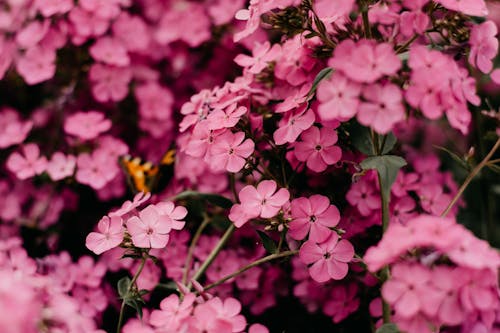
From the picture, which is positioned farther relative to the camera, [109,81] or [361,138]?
[109,81]

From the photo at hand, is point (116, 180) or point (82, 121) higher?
point (82, 121)

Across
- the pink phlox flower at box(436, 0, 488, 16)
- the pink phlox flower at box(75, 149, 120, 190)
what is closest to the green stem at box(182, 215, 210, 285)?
the pink phlox flower at box(75, 149, 120, 190)

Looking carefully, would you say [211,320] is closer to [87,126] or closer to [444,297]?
[444,297]

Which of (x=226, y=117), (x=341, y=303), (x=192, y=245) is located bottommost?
(x=341, y=303)

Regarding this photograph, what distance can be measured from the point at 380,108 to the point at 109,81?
954 mm

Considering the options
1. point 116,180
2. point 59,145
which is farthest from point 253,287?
point 59,145

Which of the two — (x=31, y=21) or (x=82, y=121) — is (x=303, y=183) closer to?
(x=82, y=121)

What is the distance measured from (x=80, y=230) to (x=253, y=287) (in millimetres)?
518

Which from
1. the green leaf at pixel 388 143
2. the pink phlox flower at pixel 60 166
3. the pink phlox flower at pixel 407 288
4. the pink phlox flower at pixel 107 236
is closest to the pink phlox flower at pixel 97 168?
the pink phlox flower at pixel 60 166

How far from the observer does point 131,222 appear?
1.08m

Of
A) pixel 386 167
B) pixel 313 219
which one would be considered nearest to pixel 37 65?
pixel 313 219

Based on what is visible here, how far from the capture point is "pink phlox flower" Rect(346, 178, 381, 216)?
3.94 feet

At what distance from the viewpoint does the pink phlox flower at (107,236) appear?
42.3 inches

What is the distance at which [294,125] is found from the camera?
3.58 feet
